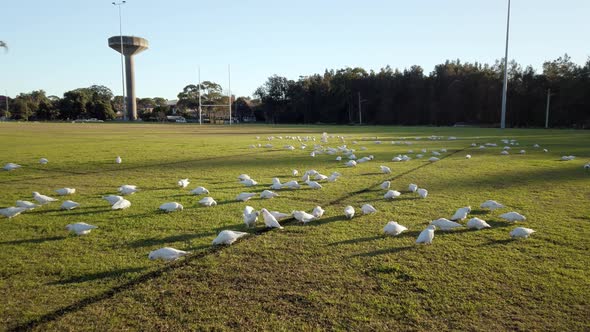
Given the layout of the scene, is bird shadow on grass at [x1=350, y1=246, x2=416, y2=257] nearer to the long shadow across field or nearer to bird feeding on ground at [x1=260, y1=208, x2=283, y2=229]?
bird feeding on ground at [x1=260, y1=208, x2=283, y2=229]

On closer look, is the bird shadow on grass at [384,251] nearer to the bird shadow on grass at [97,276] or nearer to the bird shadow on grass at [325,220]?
the bird shadow on grass at [325,220]

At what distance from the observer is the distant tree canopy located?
42.1 meters

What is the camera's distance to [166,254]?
2639 millimetres

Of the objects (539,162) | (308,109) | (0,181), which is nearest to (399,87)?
(308,109)

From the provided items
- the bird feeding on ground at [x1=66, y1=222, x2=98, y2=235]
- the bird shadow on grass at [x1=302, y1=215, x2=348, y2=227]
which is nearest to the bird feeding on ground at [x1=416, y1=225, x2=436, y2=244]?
the bird shadow on grass at [x1=302, y1=215, x2=348, y2=227]

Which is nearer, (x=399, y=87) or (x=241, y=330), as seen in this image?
(x=241, y=330)

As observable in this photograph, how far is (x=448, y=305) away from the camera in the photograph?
207 centimetres

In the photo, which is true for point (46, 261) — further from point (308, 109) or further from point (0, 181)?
point (308, 109)

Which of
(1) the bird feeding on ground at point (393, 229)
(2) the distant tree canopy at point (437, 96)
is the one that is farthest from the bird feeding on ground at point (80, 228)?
(2) the distant tree canopy at point (437, 96)

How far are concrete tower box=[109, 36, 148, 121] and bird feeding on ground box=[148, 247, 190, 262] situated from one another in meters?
82.5

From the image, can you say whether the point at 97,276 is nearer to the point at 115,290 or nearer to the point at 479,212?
the point at 115,290

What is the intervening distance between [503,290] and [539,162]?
7.47 metres

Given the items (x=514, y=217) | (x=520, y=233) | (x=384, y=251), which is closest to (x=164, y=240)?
(x=384, y=251)

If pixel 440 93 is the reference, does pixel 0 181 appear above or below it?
below
